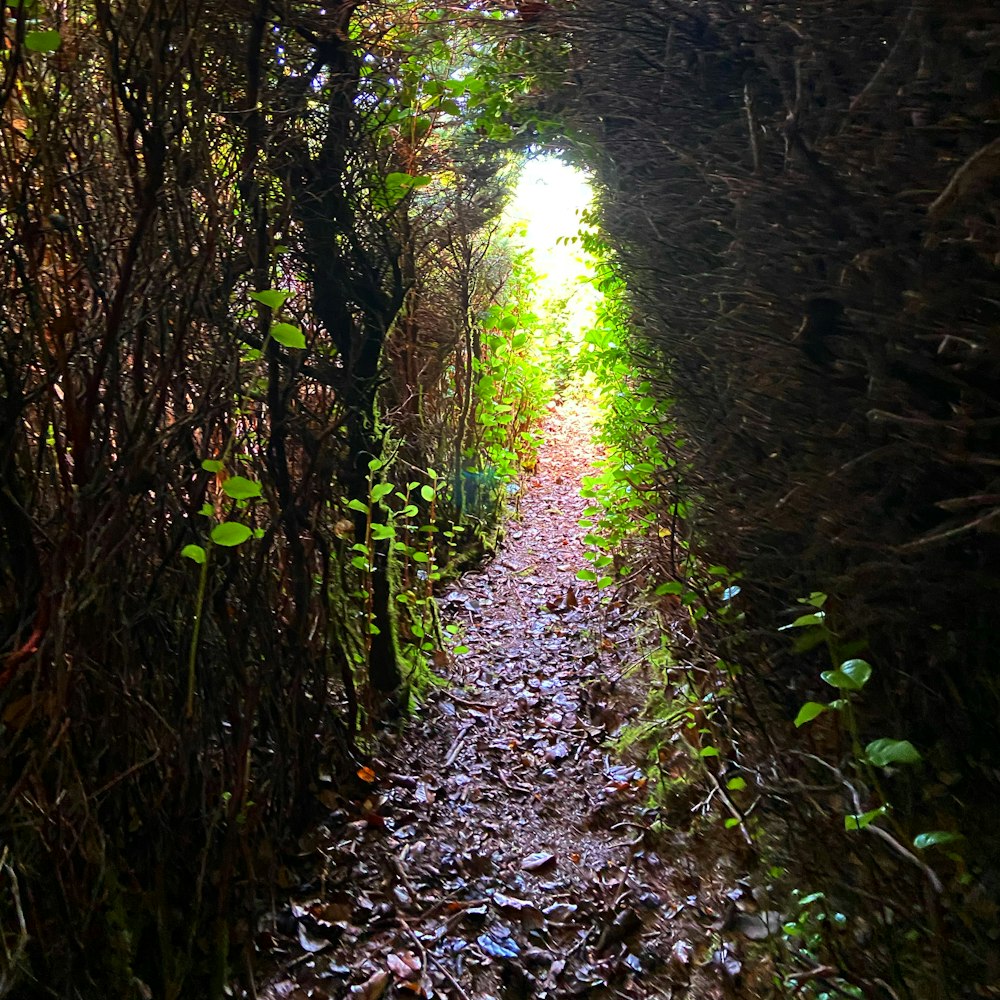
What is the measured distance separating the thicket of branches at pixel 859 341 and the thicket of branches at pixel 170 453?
54.6 inches

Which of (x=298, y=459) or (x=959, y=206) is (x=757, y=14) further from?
(x=298, y=459)

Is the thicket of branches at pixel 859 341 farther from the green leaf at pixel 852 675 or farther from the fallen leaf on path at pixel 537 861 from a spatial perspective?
the fallen leaf on path at pixel 537 861

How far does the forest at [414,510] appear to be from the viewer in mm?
1579

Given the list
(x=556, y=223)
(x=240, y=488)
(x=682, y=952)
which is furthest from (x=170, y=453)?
(x=556, y=223)

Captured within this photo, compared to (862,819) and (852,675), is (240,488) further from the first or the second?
(862,819)

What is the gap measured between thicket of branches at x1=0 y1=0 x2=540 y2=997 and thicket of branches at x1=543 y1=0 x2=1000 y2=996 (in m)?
1.39

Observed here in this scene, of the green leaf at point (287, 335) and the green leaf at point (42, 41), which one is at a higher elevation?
the green leaf at point (42, 41)

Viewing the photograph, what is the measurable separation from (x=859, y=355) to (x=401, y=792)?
266 centimetres

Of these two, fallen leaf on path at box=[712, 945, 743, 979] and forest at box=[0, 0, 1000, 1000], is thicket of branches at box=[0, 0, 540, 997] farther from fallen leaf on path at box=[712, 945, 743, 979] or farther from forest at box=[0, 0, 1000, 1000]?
fallen leaf on path at box=[712, 945, 743, 979]

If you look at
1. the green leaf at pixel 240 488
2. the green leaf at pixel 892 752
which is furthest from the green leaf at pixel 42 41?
the green leaf at pixel 892 752

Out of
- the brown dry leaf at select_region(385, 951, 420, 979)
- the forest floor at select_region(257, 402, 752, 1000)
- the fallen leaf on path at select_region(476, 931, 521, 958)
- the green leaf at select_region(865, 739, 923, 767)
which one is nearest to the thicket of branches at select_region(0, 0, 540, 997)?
the forest floor at select_region(257, 402, 752, 1000)

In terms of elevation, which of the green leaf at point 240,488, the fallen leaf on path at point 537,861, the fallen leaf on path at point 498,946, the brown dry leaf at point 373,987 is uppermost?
the green leaf at point 240,488

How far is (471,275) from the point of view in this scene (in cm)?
597

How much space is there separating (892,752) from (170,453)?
2.04m
